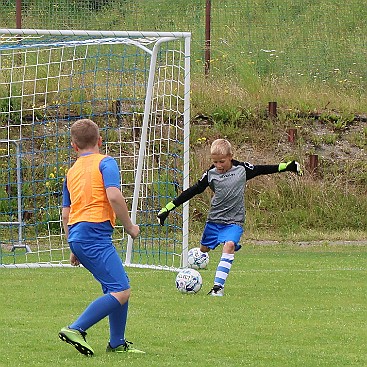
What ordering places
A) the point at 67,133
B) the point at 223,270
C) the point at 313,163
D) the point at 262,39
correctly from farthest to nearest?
1. the point at 262,39
2. the point at 313,163
3. the point at 67,133
4. the point at 223,270

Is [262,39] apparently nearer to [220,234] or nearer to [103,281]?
[220,234]

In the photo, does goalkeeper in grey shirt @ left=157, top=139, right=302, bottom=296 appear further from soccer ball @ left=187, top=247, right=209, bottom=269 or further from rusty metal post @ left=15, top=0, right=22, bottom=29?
rusty metal post @ left=15, top=0, right=22, bottom=29

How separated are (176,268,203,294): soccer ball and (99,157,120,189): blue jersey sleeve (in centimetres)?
334

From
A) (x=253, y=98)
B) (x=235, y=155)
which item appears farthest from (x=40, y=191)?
(x=253, y=98)

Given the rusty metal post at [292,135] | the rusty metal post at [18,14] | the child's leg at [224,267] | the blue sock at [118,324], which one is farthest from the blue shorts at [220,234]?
the rusty metal post at [18,14]

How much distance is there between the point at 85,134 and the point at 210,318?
233 cm

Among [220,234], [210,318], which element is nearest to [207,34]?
[220,234]

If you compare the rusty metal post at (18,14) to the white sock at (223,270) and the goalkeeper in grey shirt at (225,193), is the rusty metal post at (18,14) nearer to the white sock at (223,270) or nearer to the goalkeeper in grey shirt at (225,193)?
the goalkeeper in grey shirt at (225,193)

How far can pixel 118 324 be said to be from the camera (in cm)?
715

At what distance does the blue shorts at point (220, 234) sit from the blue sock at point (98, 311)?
362cm

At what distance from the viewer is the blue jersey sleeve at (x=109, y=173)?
7.12 m

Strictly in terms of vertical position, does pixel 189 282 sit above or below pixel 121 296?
below

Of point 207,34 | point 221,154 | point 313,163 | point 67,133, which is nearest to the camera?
point 221,154

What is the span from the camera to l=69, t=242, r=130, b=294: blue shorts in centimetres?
712
